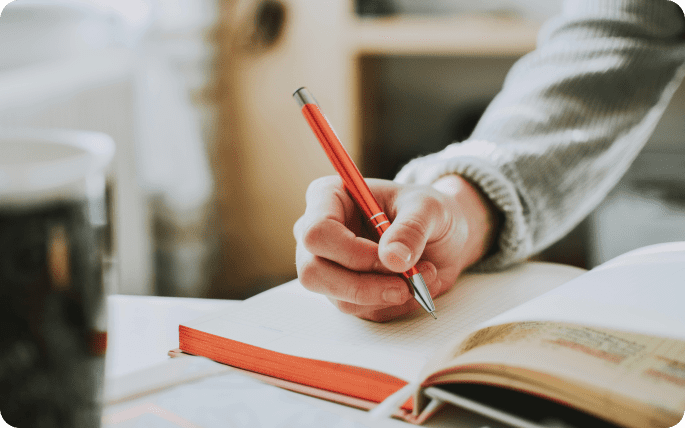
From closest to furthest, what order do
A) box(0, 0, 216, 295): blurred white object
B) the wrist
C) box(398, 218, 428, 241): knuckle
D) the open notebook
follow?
the open notebook < box(398, 218, 428, 241): knuckle < the wrist < box(0, 0, 216, 295): blurred white object

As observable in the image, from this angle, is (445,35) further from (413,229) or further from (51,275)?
(51,275)

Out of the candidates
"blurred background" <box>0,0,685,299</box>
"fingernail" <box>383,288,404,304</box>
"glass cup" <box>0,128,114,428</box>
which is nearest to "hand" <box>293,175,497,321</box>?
"fingernail" <box>383,288,404,304</box>

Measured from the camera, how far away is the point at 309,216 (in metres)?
0.44

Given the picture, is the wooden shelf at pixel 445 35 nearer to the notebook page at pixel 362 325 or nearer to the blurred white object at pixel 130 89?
the blurred white object at pixel 130 89

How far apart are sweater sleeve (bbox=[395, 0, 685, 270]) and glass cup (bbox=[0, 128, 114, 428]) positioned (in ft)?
1.37

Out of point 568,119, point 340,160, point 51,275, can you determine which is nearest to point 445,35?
point 568,119

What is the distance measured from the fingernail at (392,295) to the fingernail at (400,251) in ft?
0.09

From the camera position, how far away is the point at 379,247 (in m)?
0.37

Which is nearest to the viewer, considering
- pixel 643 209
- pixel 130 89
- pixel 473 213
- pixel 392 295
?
pixel 392 295

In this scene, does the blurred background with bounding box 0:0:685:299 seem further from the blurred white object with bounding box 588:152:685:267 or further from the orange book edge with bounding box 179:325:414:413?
the orange book edge with bounding box 179:325:414:413

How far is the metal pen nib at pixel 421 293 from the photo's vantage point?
15.2 inches

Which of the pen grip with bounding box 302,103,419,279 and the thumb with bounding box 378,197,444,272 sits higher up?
the pen grip with bounding box 302,103,419,279

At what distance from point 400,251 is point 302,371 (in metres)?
0.09

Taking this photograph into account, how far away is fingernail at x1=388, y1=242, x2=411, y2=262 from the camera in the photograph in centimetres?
36
